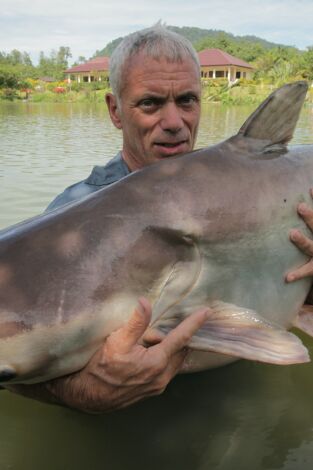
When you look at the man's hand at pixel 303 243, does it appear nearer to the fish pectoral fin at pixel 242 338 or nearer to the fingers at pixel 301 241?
the fingers at pixel 301 241

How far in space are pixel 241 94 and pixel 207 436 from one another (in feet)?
149

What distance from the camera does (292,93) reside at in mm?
2344

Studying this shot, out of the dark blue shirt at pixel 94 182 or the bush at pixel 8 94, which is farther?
the bush at pixel 8 94

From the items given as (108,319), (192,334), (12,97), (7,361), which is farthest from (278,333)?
(12,97)

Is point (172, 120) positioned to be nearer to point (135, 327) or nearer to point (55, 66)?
point (135, 327)

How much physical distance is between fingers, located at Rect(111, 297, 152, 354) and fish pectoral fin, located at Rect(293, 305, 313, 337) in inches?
40.7

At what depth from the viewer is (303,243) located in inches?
94.2

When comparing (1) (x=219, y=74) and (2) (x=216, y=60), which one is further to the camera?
(1) (x=219, y=74)

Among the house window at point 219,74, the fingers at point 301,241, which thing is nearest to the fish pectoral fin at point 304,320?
the fingers at point 301,241

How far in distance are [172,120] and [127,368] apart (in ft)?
5.26

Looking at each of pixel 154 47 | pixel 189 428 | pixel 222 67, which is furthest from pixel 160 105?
pixel 222 67

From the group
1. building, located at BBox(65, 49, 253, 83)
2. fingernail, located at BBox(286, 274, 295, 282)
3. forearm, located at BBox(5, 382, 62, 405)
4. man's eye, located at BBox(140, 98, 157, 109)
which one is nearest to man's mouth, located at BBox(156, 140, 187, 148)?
man's eye, located at BBox(140, 98, 157, 109)

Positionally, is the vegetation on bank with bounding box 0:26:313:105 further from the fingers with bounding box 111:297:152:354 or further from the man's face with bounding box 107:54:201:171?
the fingers with bounding box 111:297:152:354

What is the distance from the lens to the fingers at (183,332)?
1.96 metres
